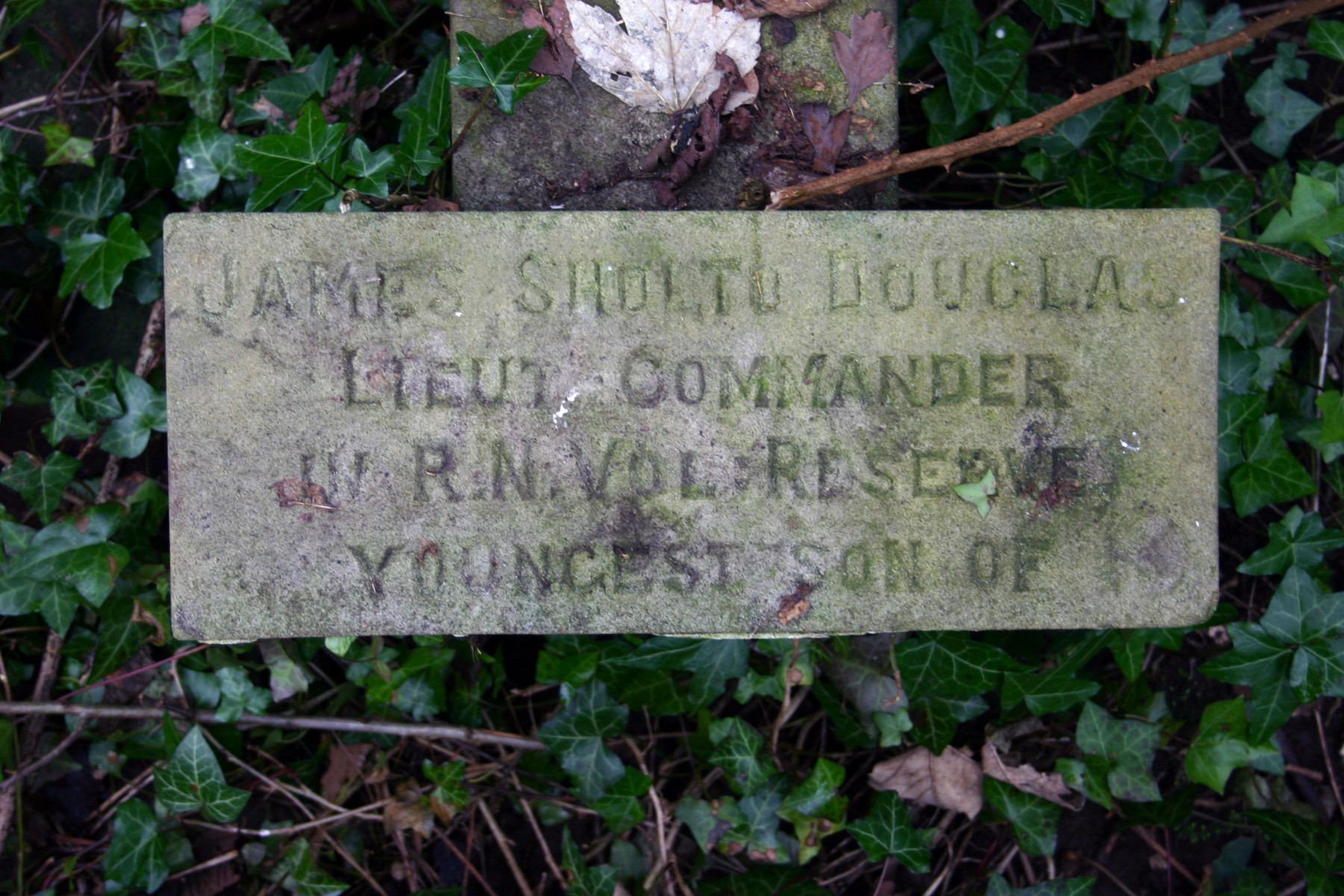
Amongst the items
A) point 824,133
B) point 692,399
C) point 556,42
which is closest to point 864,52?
point 824,133

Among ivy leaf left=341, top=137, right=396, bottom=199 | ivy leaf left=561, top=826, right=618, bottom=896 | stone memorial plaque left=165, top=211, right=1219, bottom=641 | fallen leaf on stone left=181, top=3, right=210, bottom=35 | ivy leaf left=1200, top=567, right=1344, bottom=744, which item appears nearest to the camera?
stone memorial plaque left=165, top=211, right=1219, bottom=641

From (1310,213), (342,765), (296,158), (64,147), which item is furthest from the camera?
(342,765)

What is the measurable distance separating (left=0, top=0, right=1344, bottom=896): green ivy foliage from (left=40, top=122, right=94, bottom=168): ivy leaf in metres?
0.01

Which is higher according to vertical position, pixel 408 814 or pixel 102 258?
pixel 102 258

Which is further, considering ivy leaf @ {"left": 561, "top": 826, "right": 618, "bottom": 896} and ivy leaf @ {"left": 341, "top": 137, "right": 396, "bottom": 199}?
ivy leaf @ {"left": 561, "top": 826, "right": 618, "bottom": 896}

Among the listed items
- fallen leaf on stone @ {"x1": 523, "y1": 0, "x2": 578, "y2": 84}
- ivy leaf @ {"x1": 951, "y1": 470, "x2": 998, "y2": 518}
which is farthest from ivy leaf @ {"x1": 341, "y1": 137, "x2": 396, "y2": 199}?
ivy leaf @ {"x1": 951, "y1": 470, "x2": 998, "y2": 518}

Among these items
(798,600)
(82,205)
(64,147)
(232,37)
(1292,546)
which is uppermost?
(232,37)

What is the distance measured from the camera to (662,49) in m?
1.86

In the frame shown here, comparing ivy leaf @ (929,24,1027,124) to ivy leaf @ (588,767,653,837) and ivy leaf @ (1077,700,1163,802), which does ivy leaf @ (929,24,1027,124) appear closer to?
ivy leaf @ (1077,700,1163,802)

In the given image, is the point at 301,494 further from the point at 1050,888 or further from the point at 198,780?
the point at 1050,888

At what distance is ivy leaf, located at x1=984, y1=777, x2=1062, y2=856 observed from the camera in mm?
2229

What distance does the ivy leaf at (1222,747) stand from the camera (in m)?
2.13

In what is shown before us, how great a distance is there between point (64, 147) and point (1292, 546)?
337 cm

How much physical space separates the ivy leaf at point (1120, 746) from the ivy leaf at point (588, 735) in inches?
46.3
